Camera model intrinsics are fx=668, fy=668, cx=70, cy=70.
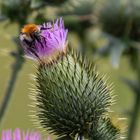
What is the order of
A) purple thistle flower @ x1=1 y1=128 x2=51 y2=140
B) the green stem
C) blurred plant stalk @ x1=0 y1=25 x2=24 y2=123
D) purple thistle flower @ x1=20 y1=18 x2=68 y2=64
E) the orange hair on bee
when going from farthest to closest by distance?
the green stem, blurred plant stalk @ x1=0 y1=25 x2=24 y2=123, the orange hair on bee, purple thistle flower @ x1=20 y1=18 x2=68 y2=64, purple thistle flower @ x1=1 y1=128 x2=51 y2=140

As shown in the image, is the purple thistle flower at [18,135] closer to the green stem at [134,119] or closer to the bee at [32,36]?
the bee at [32,36]

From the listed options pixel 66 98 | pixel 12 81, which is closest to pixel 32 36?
pixel 66 98

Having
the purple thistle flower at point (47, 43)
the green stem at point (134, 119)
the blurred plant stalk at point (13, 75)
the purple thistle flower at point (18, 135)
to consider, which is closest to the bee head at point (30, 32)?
the purple thistle flower at point (47, 43)

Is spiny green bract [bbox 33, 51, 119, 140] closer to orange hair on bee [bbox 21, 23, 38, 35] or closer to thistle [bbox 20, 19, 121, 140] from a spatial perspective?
thistle [bbox 20, 19, 121, 140]

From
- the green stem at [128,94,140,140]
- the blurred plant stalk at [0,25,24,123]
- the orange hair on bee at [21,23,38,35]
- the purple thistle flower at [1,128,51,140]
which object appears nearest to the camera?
the purple thistle flower at [1,128,51,140]

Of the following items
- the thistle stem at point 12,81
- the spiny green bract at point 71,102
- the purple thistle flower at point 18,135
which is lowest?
the purple thistle flower at point 18,135

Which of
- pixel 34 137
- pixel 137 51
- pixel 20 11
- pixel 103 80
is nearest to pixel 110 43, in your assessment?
pixel 137 51

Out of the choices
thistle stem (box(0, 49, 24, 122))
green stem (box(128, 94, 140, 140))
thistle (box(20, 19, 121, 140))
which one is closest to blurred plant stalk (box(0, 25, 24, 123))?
thistle stem (box(0, 49, 24, 122))
